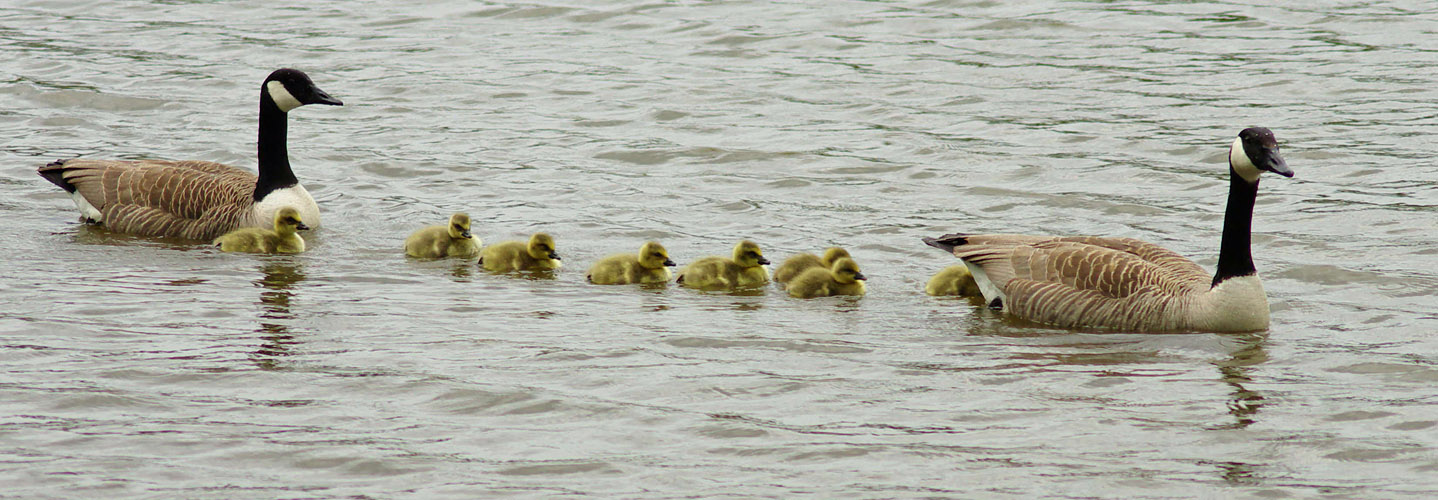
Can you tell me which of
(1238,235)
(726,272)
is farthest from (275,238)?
(1238,235)

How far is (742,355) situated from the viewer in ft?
27.5

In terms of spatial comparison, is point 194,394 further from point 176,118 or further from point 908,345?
point 176,118

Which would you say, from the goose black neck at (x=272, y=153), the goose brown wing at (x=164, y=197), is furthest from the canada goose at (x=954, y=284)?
the goose brown wing at (x=164, y=197)

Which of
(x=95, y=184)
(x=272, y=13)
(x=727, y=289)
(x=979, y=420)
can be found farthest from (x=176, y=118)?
(x=979, y=420)

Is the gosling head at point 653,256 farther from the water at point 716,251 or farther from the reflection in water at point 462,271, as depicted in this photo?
the reflection in water at point 462,271

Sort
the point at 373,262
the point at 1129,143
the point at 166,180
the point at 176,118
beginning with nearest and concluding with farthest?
the point at 373,262 → the point at 166,180 → the point at 1129,143 → the point at 176,118

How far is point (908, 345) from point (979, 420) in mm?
1431

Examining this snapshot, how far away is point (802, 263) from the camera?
10266 mm

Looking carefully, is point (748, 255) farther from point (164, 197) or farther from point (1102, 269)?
point (164, 197)

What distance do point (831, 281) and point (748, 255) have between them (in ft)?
1.76

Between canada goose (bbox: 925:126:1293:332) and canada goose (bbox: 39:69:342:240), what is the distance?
4.93 m

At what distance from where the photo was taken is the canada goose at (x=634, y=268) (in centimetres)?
1011

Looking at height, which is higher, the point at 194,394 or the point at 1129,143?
the point at 1129,143

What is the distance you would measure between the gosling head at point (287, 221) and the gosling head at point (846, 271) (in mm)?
3570
